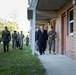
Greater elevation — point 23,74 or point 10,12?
point 10,12

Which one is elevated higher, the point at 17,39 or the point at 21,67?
the point at 17,39

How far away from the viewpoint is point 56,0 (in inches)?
614

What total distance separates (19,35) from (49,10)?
6599 millimetres

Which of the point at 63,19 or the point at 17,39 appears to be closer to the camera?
the point at 63,19

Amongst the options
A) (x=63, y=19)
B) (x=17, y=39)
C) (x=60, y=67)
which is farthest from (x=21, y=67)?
(x=17, y=39)

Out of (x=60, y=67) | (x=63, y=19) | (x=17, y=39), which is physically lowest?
(x=60, y=67)

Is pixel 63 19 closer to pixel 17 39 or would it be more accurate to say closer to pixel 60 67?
pixel 60 67

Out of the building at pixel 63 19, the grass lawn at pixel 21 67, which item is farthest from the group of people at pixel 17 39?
the grass lawn at pixel 21 67

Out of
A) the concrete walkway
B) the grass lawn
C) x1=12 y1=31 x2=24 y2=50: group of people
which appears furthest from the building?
x1=12 y1=31 x2=24 y2=50: group of people

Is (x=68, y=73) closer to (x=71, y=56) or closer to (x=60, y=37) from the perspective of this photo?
(x=71, y=56)

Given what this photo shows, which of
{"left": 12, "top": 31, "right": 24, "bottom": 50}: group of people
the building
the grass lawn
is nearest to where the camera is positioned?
the grass lawn

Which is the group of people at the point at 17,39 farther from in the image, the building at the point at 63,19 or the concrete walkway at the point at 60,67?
the concrete walkway at the point at 60,67

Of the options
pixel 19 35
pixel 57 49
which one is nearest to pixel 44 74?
pixel 57 49

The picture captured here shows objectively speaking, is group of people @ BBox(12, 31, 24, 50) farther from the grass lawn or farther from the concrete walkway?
the concrete walkway
